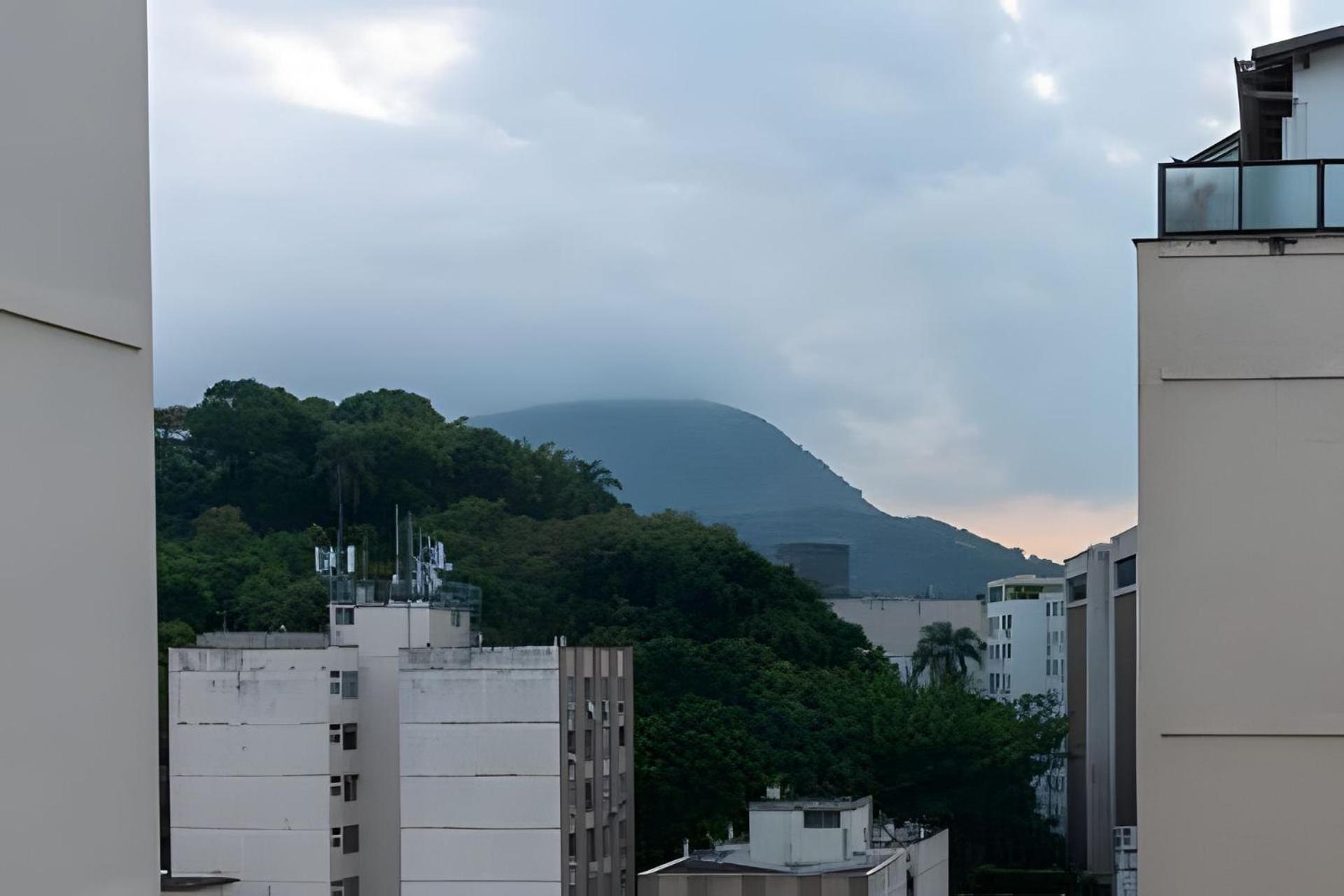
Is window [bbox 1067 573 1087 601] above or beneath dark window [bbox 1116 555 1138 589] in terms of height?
beneath

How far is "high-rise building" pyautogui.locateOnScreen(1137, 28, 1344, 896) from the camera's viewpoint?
20.8ft

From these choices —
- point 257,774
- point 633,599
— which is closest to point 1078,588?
point 633,599

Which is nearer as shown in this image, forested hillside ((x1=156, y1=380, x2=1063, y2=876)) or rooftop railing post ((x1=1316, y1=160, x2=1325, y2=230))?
rooftop railing post ((x1=1316, y1=160, x2=1325, y2=230))

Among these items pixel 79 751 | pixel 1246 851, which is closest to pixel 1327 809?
pixel 1246 851

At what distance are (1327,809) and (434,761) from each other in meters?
23.2

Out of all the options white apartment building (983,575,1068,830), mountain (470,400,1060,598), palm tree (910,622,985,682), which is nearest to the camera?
white apartment building (983,575,1068,830)

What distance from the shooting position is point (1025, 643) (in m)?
64.1

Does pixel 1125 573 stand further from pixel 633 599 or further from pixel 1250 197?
pixel 1250 197

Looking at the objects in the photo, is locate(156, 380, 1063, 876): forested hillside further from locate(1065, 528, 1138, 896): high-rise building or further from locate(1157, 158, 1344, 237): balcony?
locate(1157, 158, 1344, 237): balcony

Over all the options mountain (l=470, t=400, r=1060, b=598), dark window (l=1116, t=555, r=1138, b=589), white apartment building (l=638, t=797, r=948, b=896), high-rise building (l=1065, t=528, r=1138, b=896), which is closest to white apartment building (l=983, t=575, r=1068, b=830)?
high-rise building (l=1065, t=528, r=1138, b=896)

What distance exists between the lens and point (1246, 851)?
21.1ft

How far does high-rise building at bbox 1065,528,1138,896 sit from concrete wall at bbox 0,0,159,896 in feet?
94.2

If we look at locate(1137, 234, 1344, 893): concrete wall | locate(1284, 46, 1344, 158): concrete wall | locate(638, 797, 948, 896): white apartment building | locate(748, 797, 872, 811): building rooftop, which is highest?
locate(1284, 46, 1344, 158): concrete wall

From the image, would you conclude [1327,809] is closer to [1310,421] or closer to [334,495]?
[1310,421]
